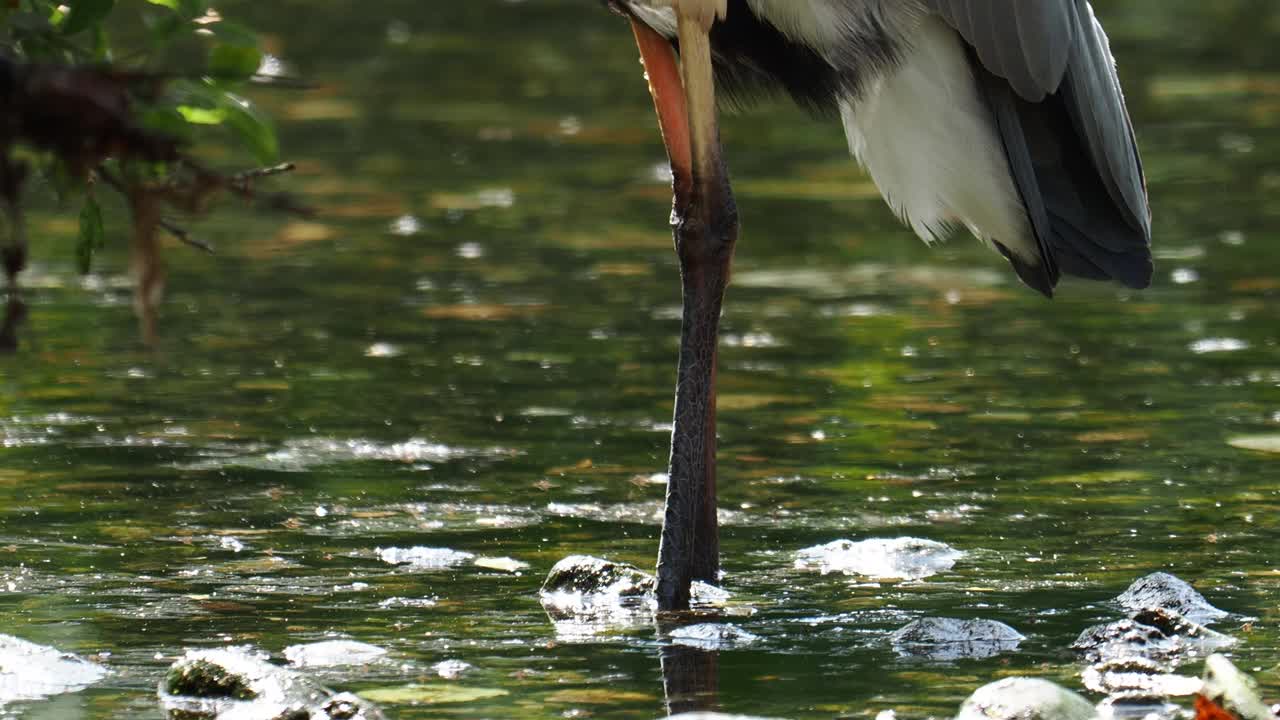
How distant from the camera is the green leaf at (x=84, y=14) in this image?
4152 millimetres

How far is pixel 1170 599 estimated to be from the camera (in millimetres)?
4793

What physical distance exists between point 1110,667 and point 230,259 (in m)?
5.92

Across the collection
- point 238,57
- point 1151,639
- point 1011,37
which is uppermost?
point 1011,37

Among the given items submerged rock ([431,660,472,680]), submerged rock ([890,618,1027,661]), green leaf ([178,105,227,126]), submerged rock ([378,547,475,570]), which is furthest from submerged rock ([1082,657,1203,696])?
green leaf ([178,105,227,126])

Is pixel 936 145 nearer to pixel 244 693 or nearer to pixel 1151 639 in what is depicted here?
pixel 1151 639

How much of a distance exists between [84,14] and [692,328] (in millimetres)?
1839

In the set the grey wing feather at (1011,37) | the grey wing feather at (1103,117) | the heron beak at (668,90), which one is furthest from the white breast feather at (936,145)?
the heron beak at (668,90)

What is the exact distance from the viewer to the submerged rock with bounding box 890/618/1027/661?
4520mm

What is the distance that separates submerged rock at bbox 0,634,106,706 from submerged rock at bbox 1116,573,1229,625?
204 cm

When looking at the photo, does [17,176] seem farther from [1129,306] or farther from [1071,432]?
[1129,306]

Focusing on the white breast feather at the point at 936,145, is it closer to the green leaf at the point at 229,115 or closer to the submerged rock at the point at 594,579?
the submerged rock at the point at 594,579

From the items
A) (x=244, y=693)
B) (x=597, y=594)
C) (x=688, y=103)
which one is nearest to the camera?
(x=244, y=693)

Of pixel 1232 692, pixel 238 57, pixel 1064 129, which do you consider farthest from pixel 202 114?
pixel 1064 129

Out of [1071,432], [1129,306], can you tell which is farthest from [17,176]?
[1129,306]
